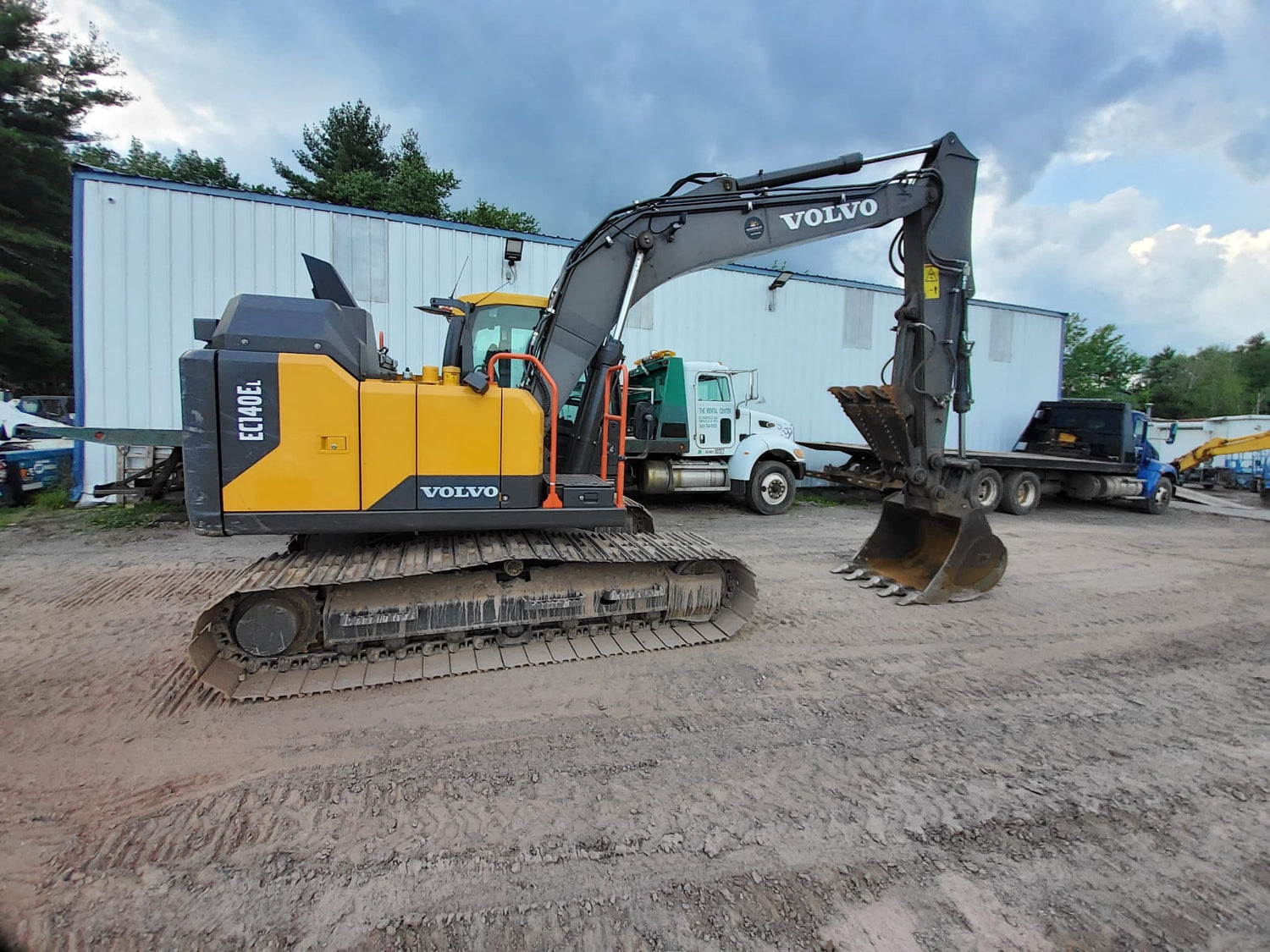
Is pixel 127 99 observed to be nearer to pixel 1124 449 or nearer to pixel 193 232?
pixel 193 232

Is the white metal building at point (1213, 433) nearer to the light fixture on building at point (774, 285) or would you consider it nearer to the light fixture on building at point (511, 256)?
the light fixture on building at point (774, 285)

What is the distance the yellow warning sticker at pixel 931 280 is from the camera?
5441 mm

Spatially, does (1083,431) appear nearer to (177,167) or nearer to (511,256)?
(511,256)

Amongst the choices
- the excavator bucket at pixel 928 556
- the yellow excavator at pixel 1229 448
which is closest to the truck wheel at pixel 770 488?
the excavator bucket at pixel 928 556

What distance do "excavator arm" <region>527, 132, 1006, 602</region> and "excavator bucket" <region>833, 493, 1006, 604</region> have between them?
1 centimetres

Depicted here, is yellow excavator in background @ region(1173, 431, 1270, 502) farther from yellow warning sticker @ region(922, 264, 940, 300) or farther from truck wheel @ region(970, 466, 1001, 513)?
yellow warning sticker @ region(922, 264, 940, 300)

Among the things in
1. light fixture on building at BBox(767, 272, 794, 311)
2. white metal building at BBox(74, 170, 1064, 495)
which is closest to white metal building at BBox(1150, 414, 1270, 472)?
white metal building at BBox(74, 170, 1064, 495)

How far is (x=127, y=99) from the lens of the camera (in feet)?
67.7

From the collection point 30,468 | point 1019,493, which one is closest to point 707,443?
point 1019,493

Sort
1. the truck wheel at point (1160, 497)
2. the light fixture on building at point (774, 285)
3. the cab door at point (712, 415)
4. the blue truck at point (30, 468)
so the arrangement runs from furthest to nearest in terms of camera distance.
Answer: the light fixture on building at point (774, 285) < the truck wheel at point (1160, 497) < the cab door at point (712, 415) < the blue truck at point (30, 468)

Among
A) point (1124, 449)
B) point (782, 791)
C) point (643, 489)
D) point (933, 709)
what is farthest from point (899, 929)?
point (1124, 449)

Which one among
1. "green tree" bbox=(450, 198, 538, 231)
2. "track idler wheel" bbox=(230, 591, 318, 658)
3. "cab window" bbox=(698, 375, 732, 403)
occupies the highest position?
"green tree" bbox=(450, 198, 538, 231)

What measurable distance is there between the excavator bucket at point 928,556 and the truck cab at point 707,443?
4.40 m

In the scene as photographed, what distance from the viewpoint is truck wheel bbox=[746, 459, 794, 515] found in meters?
10.7
